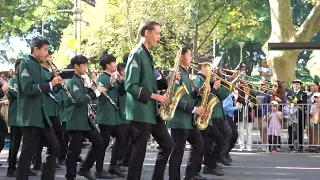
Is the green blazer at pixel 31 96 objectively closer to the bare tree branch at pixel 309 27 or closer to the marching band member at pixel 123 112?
the marching band member at pixel 123 112

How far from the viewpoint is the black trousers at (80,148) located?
1009 centimetres

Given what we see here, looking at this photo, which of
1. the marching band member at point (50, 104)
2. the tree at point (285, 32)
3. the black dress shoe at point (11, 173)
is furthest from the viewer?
the tree at point (285, 32)

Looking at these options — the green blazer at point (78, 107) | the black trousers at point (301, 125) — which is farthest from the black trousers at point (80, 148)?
the black trousers at point (301, 125)

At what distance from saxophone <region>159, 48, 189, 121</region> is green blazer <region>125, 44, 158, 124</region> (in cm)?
11

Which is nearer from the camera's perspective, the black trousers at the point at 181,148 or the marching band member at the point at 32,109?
the marching band member at the point at 32,109

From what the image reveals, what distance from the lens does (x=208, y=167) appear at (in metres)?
11.8

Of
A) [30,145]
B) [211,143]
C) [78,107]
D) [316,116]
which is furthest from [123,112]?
[316,116]

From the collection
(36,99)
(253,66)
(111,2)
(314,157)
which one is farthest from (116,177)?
(253,66)

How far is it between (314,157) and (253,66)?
52.4 m

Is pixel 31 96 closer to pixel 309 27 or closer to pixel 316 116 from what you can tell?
pixel 316 116

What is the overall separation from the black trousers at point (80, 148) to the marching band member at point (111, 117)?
0.39 metres

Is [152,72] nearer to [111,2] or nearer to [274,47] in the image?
[274,47]

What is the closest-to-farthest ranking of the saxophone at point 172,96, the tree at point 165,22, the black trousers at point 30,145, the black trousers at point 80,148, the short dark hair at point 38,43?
1. the saxophone at point 172,96
2. the black trousers at point 30,145
3. the short dark hair at point 38,43
4. the black trousers at point 80,148
5. the tree at point 165,22

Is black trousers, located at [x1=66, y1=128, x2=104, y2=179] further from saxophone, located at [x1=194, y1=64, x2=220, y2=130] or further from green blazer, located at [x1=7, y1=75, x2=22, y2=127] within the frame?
saxophone, located at [x1=194, y1=64, x2=220, y2=130]
